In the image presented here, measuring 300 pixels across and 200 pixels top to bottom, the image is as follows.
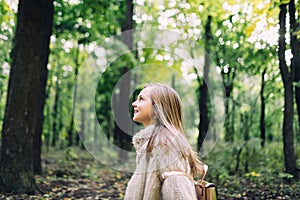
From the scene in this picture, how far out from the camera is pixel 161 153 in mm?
2453

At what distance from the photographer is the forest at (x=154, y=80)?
3.67 m

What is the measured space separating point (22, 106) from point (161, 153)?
15.4 feet

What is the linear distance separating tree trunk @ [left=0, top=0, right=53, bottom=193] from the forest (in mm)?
17

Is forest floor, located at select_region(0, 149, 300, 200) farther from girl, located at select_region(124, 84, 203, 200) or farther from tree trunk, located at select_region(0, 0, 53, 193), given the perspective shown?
girl, located at select_region(124, 84, 203, 200)

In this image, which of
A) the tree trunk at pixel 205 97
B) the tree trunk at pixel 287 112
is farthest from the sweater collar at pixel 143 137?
the tree trunk at pixel 287 112

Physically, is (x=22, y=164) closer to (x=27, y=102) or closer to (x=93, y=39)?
(x=27, y=102)

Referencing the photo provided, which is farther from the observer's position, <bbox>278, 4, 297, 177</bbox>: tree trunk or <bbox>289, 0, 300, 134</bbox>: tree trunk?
<bbox>278, 4, 297, 177</bbox>: tree trunk

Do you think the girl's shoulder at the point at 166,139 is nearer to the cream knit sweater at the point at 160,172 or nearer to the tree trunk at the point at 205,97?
the cream knit sweater at the point at 160,172

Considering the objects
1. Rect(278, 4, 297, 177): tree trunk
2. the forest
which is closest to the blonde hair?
the forest

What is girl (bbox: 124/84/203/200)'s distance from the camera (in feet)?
7.84

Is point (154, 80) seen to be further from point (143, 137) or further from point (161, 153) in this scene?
point (161, 153)

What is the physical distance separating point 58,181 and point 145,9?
7.77 meters

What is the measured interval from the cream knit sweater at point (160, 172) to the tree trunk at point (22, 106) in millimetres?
4562

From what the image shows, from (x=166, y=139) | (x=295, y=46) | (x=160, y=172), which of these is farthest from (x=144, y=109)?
(x=295, y=46)
